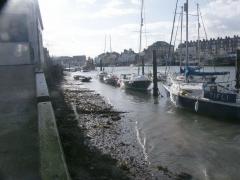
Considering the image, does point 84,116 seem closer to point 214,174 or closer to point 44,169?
point 214,174

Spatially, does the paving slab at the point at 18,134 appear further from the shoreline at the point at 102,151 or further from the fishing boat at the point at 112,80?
the fishing boat at the point at 112,80

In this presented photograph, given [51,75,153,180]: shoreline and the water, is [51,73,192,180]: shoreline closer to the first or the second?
[51,75,153,180]: shoreline

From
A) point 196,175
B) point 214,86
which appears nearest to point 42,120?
point 196,175

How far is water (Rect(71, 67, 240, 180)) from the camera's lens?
12.5m

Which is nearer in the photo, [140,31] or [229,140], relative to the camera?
[229,140]

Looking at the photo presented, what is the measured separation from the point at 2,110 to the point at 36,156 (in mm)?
4844

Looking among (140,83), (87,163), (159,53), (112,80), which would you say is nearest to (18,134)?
(87,163)

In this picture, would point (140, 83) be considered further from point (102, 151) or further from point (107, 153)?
point (107, 153)

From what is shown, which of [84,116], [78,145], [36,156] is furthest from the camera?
[84,116]

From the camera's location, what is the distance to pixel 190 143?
16.4 m

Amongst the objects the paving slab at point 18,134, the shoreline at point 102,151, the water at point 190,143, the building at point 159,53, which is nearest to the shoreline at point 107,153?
the shoreline at point 102,151

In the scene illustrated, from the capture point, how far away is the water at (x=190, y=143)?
12.5m

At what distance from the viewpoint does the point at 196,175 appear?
11688 mm

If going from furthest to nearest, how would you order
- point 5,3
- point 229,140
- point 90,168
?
1. point 5,3
2. point 229,140
3. point 90,168
